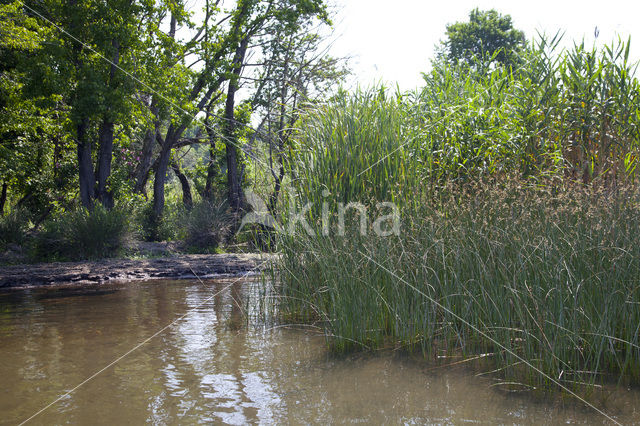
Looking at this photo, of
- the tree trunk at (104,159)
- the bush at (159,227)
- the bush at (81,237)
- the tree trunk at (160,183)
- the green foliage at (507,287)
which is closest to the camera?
the green foliage at (507,287)

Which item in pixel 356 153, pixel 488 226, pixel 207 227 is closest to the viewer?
pixel 488 226

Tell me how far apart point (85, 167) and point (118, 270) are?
18.1 ft

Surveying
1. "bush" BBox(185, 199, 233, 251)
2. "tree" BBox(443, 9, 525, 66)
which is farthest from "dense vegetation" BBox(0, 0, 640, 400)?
"tree" BBox(443, 9, 525, 66)

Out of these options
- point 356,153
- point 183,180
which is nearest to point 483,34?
point 183,180

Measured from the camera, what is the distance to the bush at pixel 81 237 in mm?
11766

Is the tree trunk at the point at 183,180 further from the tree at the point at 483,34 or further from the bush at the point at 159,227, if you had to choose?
the tree at the point at 483,34

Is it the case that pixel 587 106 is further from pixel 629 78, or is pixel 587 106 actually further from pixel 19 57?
pixel 19 57

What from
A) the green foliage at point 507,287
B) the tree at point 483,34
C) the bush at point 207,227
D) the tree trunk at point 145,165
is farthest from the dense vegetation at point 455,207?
the tree at point 483,34

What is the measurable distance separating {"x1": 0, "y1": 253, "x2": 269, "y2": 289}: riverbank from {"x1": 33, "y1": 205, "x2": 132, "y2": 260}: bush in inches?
31.3

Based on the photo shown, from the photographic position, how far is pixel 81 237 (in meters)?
11.8

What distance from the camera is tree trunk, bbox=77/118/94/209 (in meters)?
14.3

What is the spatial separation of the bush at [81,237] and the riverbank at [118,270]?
0.80m

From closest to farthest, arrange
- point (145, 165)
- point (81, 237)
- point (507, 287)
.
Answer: point (507, 287)
point (81, 237)
point (145, 165)

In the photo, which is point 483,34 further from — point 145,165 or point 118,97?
point 118,97
